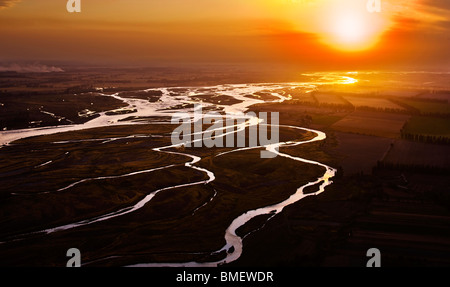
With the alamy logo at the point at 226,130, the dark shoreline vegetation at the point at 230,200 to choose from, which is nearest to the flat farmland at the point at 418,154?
the dark shoreline vegetation at the point at 230,200

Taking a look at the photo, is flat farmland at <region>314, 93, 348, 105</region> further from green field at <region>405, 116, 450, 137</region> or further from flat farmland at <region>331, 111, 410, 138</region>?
green field at <region>405, 116, 450, 137</region>

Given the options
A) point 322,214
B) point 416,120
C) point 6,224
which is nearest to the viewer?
point 6,224

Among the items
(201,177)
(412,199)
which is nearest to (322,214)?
(412,199)

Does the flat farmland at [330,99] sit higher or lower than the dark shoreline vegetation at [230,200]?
higher

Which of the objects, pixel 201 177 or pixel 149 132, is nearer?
pixel 201 177

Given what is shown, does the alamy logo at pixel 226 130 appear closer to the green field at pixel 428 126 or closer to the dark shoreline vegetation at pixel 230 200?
the dark shoreline vegetation at pixel 230 200

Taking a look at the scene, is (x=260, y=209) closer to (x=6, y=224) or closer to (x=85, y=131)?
(x=6, y=224)

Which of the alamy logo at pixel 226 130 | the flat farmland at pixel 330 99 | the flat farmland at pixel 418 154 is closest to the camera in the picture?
the flat farmland at pixel 418 154
